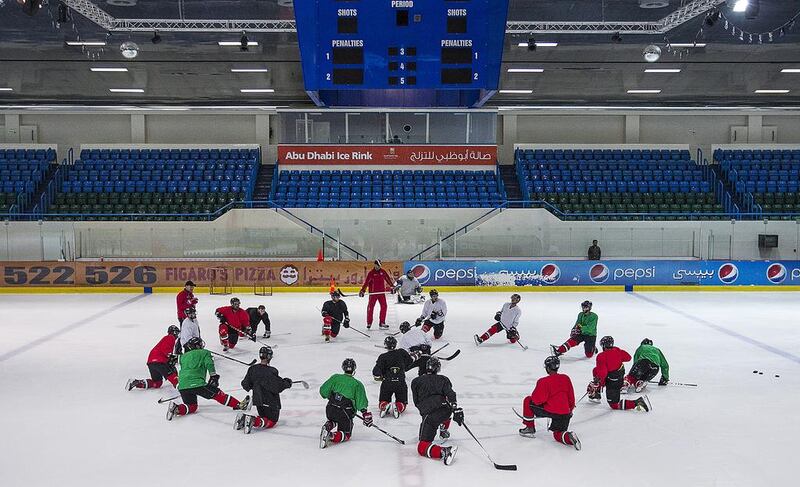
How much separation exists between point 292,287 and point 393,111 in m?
11.6

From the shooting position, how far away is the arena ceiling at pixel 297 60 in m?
20.5

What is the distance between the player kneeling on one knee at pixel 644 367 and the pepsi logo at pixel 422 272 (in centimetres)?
1322

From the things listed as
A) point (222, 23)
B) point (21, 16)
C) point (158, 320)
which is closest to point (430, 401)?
point (158, 320)

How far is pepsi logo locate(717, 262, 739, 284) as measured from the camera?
23.9m

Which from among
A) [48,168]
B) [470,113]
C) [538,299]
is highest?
[470,113]

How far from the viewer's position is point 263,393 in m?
8.99

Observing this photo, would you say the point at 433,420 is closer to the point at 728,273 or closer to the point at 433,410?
the point at 433,410

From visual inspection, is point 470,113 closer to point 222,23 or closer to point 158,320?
point 222,23

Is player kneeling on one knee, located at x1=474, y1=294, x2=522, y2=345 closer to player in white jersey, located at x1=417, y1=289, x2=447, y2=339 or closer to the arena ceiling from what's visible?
player in white jersey, located at x1=417, y1=289, x2=447, y2=339

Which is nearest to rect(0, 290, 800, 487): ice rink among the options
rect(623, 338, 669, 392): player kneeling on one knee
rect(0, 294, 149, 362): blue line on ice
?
rect(0, 294, 149, 362): blue line on ice

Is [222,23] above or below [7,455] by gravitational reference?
above

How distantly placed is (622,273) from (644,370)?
13639mm

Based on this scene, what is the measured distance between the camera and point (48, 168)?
31.4 meters

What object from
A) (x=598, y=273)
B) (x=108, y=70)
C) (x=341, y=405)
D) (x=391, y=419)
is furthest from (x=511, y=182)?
(x=341, y=405)
